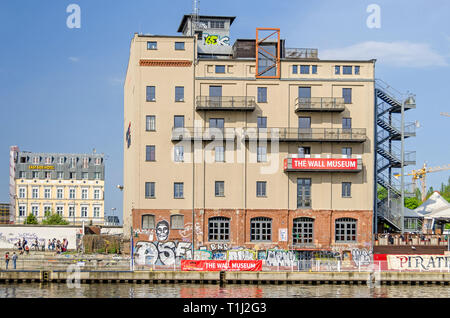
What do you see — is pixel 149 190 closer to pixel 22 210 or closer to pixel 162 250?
pixel 162 250

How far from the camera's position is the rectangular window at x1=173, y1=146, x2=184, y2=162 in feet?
273

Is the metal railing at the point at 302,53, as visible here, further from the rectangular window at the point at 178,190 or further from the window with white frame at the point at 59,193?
the window with white frame at the point at 59,193

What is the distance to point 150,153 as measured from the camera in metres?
83.3

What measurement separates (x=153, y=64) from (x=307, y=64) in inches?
751

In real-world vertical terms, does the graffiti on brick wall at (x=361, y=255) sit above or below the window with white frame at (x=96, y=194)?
below

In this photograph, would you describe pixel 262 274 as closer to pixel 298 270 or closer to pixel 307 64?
pixel 298 270

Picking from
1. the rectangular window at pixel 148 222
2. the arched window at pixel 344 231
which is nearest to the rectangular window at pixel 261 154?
the arched window at pixel 344 231

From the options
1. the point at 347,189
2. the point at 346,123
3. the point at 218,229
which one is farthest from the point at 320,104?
the point at 218,229

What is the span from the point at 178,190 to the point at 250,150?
10046mm

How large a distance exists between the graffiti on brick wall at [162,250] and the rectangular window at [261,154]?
529 inches

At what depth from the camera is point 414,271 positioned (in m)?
72.8

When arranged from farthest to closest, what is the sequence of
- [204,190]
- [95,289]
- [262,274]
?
[204,190] → [262,274] → [95,289]

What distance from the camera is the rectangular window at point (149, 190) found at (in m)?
82.7
